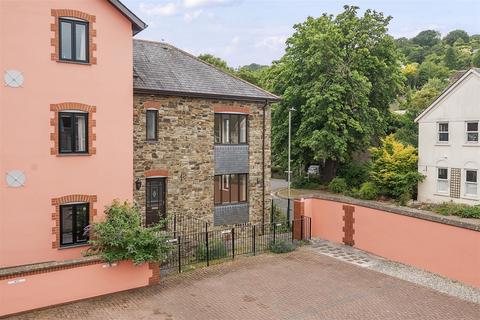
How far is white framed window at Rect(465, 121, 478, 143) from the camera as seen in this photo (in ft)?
84.6

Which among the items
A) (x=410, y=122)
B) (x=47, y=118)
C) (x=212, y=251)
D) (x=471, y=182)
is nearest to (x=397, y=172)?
(x=471, y=182)

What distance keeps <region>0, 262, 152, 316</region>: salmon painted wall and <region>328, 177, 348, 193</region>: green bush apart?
2275cm

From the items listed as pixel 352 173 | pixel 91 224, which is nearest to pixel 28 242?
pixel 91 224

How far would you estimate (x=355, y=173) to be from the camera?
114ft

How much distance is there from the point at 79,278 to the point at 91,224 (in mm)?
2524

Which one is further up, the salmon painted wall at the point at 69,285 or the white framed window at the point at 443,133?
the white framed window at the point at 443,133

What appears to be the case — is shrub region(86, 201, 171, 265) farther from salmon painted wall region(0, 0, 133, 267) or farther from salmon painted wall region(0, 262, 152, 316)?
salmon painted wall region(0, 0, 133, 267)

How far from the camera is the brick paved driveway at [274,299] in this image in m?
11.2

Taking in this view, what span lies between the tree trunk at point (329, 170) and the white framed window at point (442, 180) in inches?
365

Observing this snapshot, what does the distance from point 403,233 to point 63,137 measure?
12.9 metres

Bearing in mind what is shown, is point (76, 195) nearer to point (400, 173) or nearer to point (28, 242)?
point (28, 242)

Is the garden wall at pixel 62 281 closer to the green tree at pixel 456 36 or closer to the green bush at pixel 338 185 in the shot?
the green bush at pixel 338 185

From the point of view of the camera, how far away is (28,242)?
1305 centimetres

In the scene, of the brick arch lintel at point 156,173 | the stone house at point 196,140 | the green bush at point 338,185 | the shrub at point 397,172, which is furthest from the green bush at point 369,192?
the brick arch lintel at point 156,173
